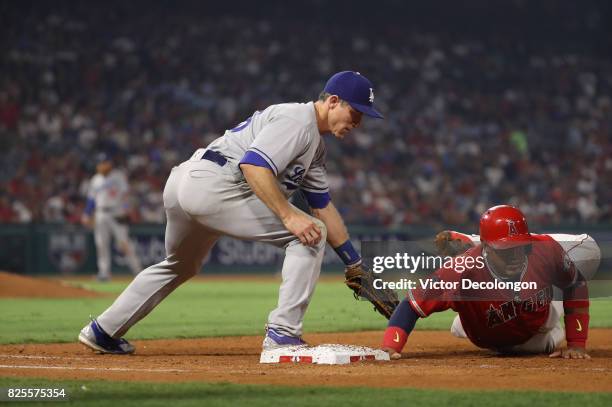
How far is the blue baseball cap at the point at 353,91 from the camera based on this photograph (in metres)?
5.86

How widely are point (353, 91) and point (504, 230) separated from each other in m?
1.16

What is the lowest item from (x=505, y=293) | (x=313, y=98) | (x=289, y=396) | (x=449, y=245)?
(x=289, y=396)

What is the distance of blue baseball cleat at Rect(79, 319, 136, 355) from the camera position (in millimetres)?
6477

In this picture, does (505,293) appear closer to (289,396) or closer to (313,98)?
(289,396)

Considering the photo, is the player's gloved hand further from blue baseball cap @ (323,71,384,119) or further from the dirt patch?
the dirt patch

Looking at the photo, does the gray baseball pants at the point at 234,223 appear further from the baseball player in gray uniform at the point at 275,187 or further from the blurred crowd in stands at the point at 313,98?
the blurred crowd in stands at the point at 313,98

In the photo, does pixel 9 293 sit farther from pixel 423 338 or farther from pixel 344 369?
pixel 344 369

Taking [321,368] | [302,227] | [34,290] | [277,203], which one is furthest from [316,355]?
[34,290]

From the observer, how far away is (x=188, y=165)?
6105 mm

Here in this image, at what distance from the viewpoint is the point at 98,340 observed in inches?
255

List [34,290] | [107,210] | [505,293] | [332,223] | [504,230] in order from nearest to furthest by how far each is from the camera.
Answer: [504,230], [505,293], [332,223], [34,290], [107,210]

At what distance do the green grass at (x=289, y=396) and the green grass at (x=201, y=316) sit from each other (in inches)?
132

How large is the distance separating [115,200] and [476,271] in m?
12.6

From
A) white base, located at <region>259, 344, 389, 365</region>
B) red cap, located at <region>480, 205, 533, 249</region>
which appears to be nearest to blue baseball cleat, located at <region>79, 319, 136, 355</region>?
white base, located at <region>259, 344, 389, 365</region>
